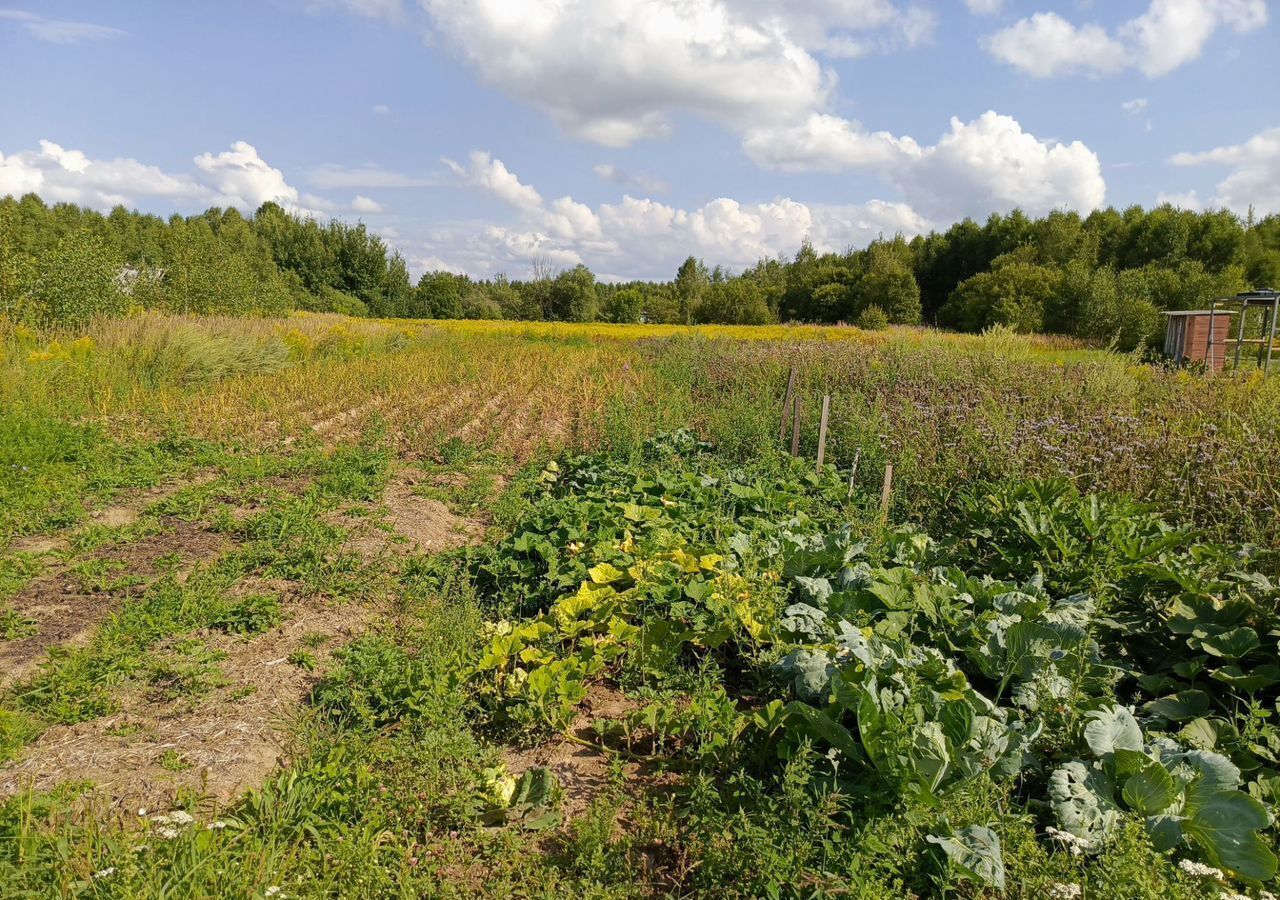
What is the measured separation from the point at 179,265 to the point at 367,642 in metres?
17.9

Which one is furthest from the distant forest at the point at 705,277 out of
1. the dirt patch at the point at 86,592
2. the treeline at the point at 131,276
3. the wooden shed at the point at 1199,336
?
the dirt patch at the point at 86,592

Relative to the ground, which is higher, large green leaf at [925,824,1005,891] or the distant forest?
the distant forest

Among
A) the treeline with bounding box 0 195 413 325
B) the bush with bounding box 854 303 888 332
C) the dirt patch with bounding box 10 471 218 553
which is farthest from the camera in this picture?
the bush with bounding box 854 303 888 332

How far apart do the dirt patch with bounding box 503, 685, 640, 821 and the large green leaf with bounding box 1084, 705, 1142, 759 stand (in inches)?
65.9

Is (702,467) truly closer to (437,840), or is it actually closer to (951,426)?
(951,426)

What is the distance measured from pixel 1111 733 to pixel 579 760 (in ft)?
6.51

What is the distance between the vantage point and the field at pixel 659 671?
7.23 feet

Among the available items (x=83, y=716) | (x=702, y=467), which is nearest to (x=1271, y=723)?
(x=702, y=467)

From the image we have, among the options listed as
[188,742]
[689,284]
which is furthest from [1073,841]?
[689,284]

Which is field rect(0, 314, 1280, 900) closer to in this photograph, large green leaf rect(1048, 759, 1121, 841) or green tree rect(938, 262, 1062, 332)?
large green leaf rect(1048, 759, 1121, 841)

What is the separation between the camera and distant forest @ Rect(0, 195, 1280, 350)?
15.0 meters

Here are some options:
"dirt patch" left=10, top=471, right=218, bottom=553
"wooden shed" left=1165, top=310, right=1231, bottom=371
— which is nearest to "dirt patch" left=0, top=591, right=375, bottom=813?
"dirt patch" left=10, top=471, right=218, bottom=553

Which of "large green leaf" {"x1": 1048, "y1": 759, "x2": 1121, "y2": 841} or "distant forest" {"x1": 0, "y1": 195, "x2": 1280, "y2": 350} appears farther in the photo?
"distant forest" {"x1": 0, "y1": 195, "x2": 1280, "y2": 350}

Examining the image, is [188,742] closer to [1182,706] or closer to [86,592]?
[86,592]
